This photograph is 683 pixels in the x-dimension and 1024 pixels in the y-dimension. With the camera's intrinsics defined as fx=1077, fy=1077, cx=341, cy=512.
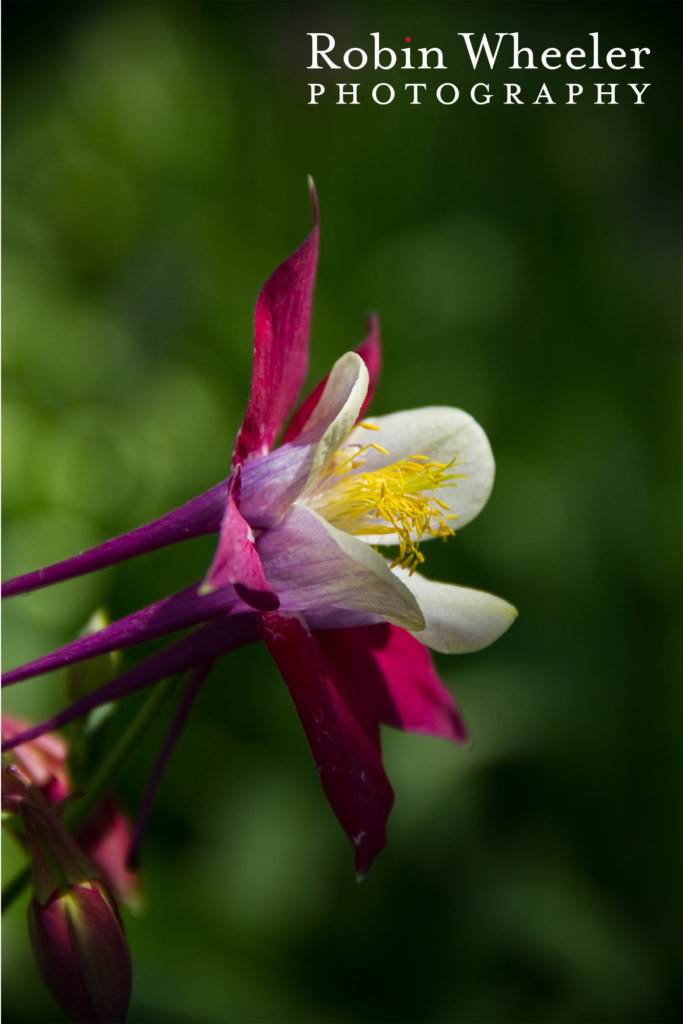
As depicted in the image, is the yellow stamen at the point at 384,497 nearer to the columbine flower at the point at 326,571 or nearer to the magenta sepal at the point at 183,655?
the columbine flower at the point at 326,571

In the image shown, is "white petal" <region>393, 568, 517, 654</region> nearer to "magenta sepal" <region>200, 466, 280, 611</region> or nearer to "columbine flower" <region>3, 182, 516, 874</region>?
"columbine flower" <region>3, 182, 516, 874</region>

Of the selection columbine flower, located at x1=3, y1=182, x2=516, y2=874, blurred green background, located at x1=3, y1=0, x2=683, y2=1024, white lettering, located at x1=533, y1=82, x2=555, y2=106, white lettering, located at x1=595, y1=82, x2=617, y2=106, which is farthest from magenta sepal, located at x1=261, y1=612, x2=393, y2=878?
white lettering, located at x1=595, y1=82, x2=617, y2=106

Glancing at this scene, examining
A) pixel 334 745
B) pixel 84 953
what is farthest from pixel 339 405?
pixel 84 953

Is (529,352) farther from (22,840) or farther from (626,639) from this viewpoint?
(22,840)

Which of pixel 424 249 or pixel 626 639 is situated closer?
pixel 626 639

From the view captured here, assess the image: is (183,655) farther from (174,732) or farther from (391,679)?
(391,679)

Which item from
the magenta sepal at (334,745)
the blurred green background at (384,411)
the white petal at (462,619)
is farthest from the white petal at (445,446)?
the blurred green background at (384,411)

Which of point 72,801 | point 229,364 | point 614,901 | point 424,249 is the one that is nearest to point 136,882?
point 72,801

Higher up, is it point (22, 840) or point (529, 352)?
point (529, 352)
